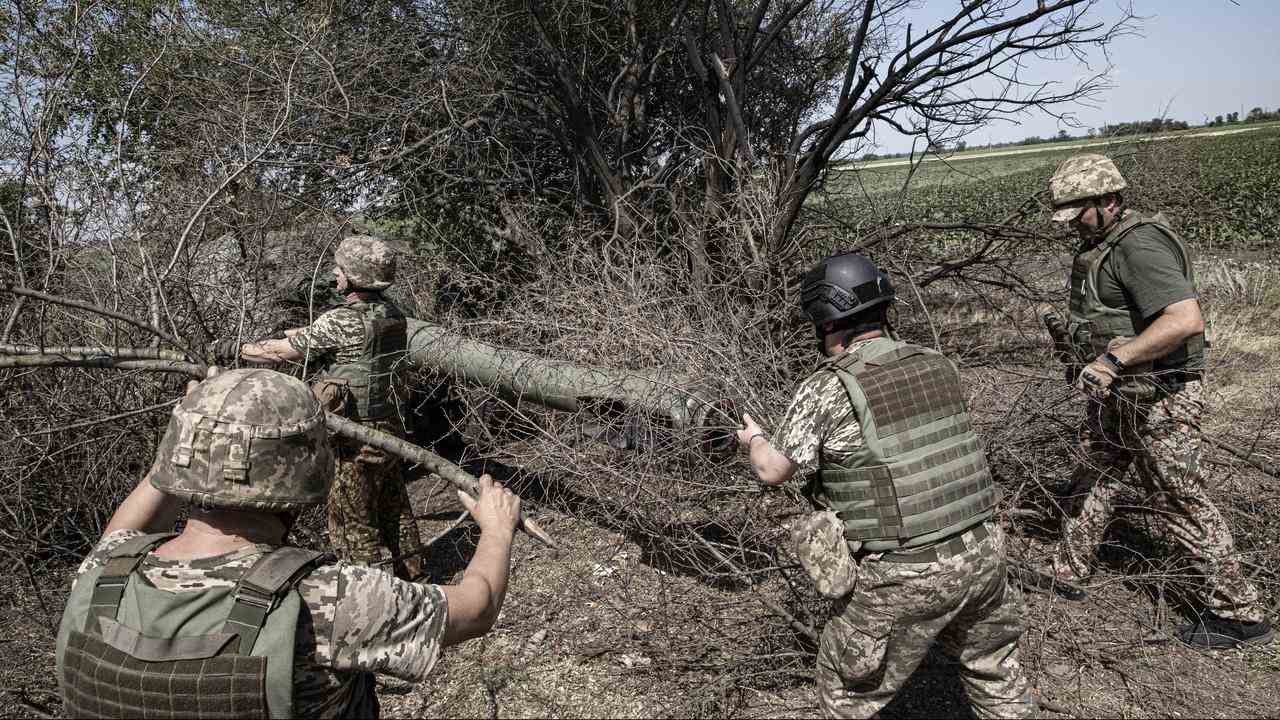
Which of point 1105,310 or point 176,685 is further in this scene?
point 1105,310

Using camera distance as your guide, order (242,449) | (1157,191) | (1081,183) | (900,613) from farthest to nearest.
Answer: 1. (1157,191)
2. (1081,183)
3. (900,613)
4. (242,449)

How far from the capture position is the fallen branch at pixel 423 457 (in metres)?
2.20

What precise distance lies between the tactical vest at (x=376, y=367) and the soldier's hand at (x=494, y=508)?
2.36 m

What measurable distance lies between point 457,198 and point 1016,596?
19.8 ft

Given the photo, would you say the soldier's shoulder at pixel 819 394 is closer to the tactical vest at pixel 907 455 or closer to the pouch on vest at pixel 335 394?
the tactical vest at pixel 907 455

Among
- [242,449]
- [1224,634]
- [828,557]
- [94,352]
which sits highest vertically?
[94,352]

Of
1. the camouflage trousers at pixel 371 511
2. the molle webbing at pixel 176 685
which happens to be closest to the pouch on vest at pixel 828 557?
the molle webbing at pixel 176 685

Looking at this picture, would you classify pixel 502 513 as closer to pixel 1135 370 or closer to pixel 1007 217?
pixel 1135 370

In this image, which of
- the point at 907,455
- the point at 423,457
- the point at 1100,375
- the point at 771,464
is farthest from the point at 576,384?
the point at 1100,375

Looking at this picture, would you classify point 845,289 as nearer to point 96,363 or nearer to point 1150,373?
point 1150,373

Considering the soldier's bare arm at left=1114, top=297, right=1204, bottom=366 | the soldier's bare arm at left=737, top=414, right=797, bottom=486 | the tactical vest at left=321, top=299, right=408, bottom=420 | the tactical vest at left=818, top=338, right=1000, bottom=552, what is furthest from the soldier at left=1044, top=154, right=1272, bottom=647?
the tactical vest at left=321, top=299, right=408, bottom=420

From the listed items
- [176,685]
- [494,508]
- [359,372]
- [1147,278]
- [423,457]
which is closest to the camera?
[176,685]

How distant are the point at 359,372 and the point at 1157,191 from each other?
6.99 metres

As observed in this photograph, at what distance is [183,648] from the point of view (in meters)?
1.61
